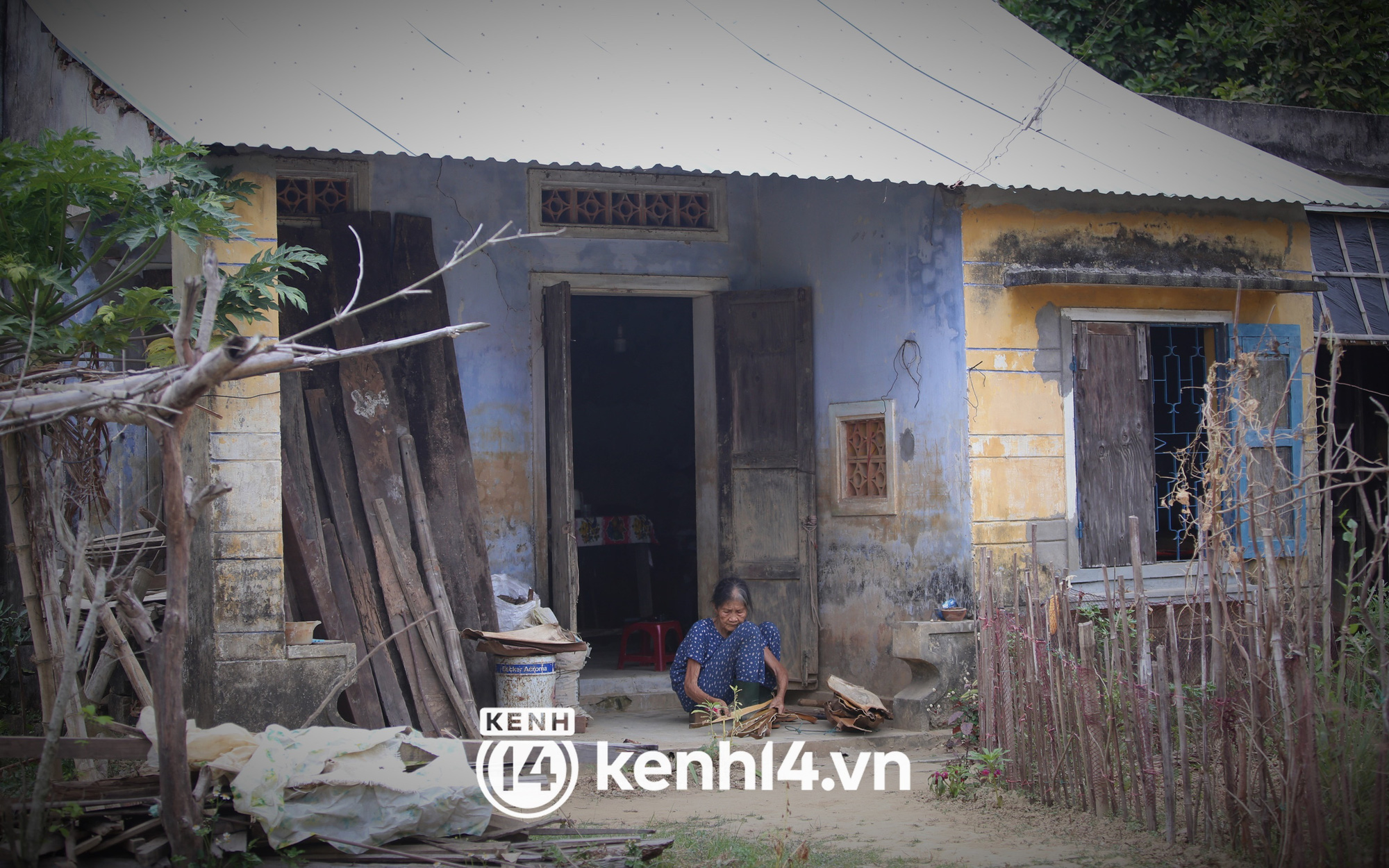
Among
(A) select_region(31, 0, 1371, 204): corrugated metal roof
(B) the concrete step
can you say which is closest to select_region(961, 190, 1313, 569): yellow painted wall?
(A) select_region(31, 0, 1371, 204): corrugated metal roof

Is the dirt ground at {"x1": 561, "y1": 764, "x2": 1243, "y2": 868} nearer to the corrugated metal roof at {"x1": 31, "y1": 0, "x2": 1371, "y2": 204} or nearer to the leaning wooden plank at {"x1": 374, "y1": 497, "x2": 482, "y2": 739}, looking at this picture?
the leaning wooden plank at {"x1": 374, "y1": 497, "x2": 482, "y2": 739}

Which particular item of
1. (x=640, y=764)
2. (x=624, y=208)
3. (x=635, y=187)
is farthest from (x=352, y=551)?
(x=635, y=187)

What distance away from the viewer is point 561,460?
7.63 metres

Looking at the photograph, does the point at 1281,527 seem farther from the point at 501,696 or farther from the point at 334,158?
the point at 334,158

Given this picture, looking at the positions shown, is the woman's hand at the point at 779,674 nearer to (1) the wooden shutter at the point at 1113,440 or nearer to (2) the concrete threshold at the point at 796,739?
(2) the concrete threshold at the point at 796,739

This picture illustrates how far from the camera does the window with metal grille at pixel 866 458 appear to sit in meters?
7.67

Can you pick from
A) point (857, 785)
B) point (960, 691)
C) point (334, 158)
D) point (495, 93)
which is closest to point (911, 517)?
point (960, 691)

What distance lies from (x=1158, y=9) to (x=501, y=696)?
10.4 meters

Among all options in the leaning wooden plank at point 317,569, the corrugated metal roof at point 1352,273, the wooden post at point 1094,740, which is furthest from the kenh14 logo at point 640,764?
the corrugated metal roof at point 1352,273

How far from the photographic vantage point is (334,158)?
7.69 metres

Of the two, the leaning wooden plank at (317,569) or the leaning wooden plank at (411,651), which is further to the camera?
the leaning wooden plank at (411,651)

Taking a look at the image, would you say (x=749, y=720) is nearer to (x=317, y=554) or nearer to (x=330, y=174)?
(x=317, y=554)

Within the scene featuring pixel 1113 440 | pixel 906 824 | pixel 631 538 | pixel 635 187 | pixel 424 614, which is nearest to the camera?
pixel 906 824

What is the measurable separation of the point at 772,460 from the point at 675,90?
247cm
